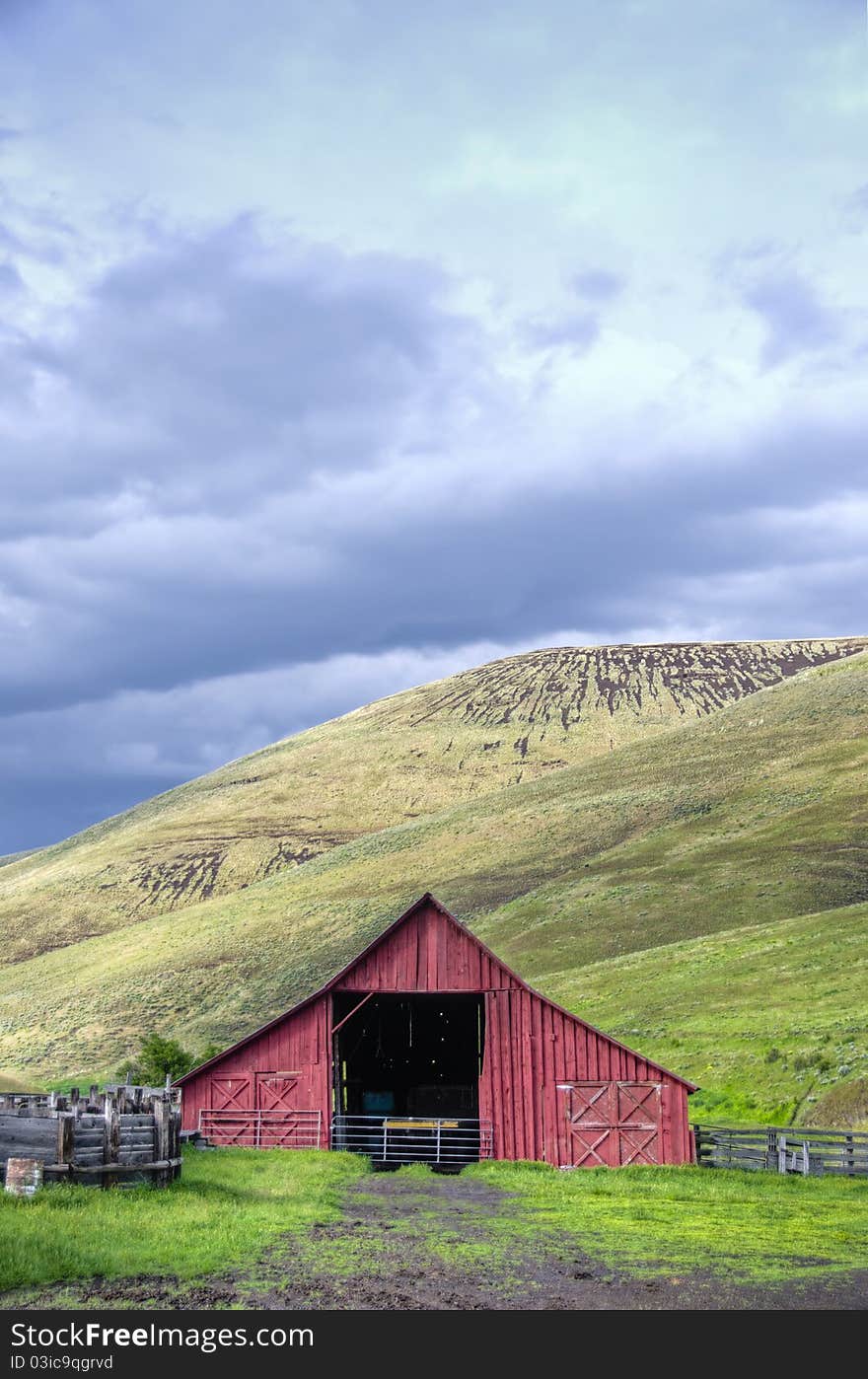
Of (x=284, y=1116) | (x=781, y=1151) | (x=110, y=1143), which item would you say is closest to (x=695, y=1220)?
(x=110, y=1143)

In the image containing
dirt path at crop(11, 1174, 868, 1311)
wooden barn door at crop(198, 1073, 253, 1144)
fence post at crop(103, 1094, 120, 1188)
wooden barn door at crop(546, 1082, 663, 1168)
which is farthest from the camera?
wooden barn door at crop(198, 1073, 253, 1144)

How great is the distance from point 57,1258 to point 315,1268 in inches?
122

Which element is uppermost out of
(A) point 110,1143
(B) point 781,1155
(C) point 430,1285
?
(A) point 110,1143

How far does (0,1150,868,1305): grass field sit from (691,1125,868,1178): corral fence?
2142 millimetres

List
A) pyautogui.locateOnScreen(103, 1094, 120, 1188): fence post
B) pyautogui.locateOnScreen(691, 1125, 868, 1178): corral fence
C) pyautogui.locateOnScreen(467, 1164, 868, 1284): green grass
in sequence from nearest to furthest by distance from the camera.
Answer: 1. pyautogui.locateOnScreen(467, 1164, 868, 1284): green grass
2. pyautogui.locateOnScreen(103, 1094, 120, 1188): fence post
3. pyautogui.locateOnScreen(691, 1125, 868, 1178): corral fence

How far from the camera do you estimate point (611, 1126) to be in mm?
35938

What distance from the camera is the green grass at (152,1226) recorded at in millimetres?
14508

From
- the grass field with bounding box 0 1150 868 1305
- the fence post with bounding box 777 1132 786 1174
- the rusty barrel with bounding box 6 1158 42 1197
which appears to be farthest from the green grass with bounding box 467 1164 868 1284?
the rusty barrel with bounding box 6 1158 42 1197

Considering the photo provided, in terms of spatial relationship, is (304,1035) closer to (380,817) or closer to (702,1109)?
(702,1109)

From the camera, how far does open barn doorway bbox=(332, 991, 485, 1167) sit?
40875 mm

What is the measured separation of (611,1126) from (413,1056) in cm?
1714

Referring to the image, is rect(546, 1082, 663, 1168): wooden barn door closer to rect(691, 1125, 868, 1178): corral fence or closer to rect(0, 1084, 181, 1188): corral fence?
rect(691, 1125, 868, 1178): corral fence

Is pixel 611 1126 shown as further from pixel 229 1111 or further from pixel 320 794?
pixel 320 794

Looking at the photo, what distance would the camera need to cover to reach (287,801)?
15662 cm
